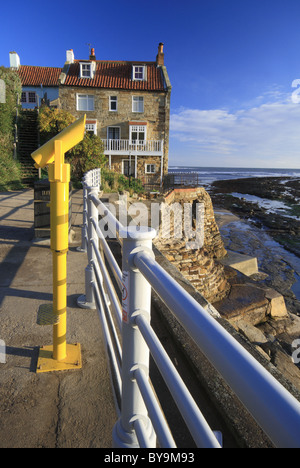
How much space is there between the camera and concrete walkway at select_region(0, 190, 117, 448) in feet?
5.42

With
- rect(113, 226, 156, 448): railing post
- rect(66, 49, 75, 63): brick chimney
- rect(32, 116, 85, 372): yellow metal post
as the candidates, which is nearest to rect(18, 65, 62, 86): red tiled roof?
rect(66, 49, 75, 63): brick chimney

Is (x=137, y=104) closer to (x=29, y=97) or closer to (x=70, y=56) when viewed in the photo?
(x=70, y=56)

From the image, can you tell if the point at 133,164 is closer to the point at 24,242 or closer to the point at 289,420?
the point at 24,242

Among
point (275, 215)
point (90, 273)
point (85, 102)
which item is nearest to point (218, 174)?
point (275, 215)

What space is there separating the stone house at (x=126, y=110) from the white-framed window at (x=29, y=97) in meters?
4.74

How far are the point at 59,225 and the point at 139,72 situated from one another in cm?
2376

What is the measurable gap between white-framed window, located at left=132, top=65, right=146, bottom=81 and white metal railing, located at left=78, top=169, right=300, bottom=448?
2418 centimetres

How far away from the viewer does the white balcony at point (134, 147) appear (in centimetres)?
2136

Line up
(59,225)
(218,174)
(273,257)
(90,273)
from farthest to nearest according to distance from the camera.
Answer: (218,174)
(273,257)
(90,273)
(59,225)

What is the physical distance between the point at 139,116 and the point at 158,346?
75.5 ft

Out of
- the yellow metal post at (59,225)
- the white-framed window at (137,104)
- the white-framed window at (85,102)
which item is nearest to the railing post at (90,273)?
the yellow metal post at (59,225)

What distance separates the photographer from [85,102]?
2205cm

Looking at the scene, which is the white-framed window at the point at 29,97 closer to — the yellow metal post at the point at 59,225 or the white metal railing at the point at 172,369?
the yellow metal post at the point at 59,225

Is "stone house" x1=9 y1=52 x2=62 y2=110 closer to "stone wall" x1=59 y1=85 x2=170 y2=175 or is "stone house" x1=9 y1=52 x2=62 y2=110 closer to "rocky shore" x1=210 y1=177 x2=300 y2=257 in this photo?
"stone wall" x1=59 y1=85 x2=170 y2=175
